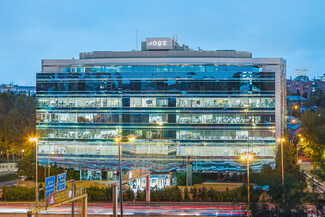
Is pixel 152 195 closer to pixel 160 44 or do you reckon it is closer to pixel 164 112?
pixel 164 112

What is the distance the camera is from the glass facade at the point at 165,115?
66.1m

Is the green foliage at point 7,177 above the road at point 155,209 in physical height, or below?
below

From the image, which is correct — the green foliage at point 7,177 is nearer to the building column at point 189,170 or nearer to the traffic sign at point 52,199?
the building column at point 189,170

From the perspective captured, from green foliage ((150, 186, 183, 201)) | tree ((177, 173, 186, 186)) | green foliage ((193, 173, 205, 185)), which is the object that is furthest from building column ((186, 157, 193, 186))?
green foliage ((150, 186, 183, 201))

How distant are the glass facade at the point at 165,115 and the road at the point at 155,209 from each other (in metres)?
18.5

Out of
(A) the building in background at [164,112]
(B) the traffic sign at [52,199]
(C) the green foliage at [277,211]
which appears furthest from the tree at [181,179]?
(B) the traffic sign at [52,199]

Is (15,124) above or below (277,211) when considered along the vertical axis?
above

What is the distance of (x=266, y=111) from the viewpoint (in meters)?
65.9

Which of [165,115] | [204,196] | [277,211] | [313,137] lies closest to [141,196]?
[204,196]

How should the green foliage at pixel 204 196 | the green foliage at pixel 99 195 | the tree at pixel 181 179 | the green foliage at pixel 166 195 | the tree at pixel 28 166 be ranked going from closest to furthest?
the green foliage at pixel 99 195 < the green foliage at pixel 166 195 < the green foliage at pixel 204 196 < the tree at pixel 181 179 < the tree at pixel 28 166

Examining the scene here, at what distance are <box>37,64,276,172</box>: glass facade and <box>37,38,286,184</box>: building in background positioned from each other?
0.16 m

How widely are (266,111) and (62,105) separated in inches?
1318

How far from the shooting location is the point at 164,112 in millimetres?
A: 66688

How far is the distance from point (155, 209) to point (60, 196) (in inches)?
564
